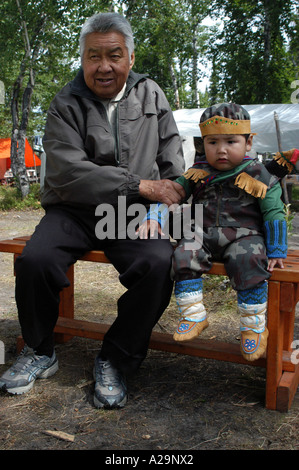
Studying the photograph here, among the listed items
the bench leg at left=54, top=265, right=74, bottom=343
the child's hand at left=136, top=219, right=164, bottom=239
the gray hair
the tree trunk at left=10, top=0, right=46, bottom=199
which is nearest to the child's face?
the child's hand at left=136, top=219, right=164, bottom=239

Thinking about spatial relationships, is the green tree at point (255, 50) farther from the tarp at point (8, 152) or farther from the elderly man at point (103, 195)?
the elderly man at point (103, 195)

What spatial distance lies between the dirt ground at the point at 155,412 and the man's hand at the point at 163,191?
102 centimetres

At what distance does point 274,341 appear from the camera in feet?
7.60

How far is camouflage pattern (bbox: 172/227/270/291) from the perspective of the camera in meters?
2.22

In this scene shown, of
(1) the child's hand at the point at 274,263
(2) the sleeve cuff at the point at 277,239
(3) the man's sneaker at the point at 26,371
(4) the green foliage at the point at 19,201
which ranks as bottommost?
(4) the green foliage at the point at 19,201

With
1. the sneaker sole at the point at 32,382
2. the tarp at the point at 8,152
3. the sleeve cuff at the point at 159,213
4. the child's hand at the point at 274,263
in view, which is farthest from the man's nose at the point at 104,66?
the tarp at the point at 8,152

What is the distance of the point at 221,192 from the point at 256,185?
8.3 inches

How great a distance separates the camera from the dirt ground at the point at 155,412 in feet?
6.84

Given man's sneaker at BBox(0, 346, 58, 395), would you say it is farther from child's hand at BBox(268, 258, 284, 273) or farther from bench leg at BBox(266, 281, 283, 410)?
child's hand at BBox(268, 258, 284, 273)

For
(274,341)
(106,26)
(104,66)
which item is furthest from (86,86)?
(274,341)

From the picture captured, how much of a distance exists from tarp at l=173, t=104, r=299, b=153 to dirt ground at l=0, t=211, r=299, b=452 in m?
9.97

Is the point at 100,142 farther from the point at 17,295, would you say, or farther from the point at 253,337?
the point at 253,337

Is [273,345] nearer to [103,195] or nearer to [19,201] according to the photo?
[103,195]

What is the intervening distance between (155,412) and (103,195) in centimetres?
112
